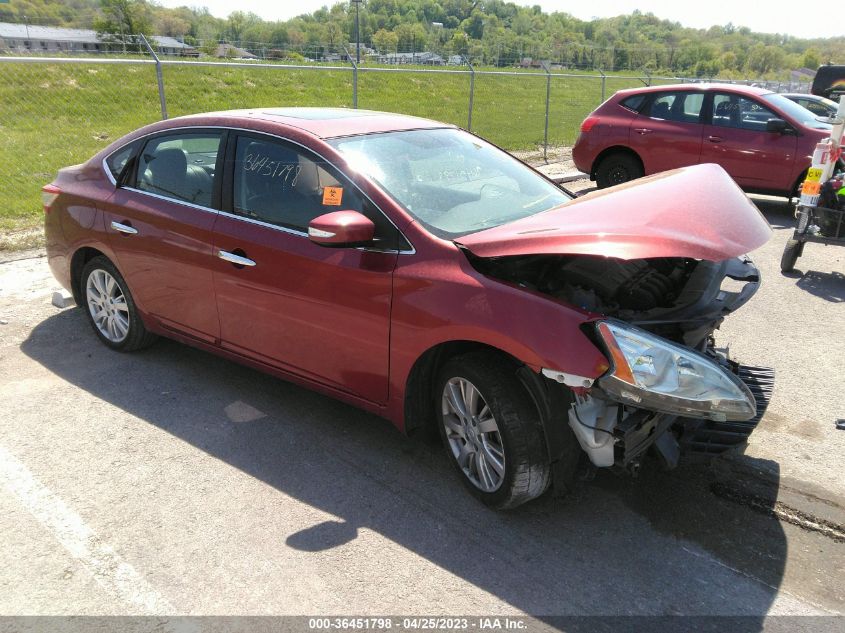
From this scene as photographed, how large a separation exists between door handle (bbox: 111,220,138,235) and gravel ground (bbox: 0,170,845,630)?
0.99 metres

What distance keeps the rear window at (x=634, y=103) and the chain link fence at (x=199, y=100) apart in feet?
10.9

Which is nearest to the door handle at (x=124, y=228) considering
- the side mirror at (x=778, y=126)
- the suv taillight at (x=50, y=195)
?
the suv taillight at (x=50, y=195)

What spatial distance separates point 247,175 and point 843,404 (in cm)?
389

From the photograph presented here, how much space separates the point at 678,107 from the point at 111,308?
860 cm

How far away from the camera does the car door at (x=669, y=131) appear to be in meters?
10.0

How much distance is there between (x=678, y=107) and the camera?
33.4 ft

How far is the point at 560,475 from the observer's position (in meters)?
3.00

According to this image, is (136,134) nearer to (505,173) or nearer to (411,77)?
(505,173)

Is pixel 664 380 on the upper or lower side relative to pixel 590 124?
lower

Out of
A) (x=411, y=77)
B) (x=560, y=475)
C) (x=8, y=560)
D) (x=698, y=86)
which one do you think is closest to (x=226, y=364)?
(x=8, y=560)

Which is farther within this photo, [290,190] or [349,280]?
[290,190]

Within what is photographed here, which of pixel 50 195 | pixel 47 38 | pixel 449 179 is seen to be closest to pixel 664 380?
pixel 449 179

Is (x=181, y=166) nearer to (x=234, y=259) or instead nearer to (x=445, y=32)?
(x=234, y=259)

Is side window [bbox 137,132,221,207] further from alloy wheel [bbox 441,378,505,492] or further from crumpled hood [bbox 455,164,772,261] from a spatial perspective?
alloy wheel [bbox 441,378,505,492]
